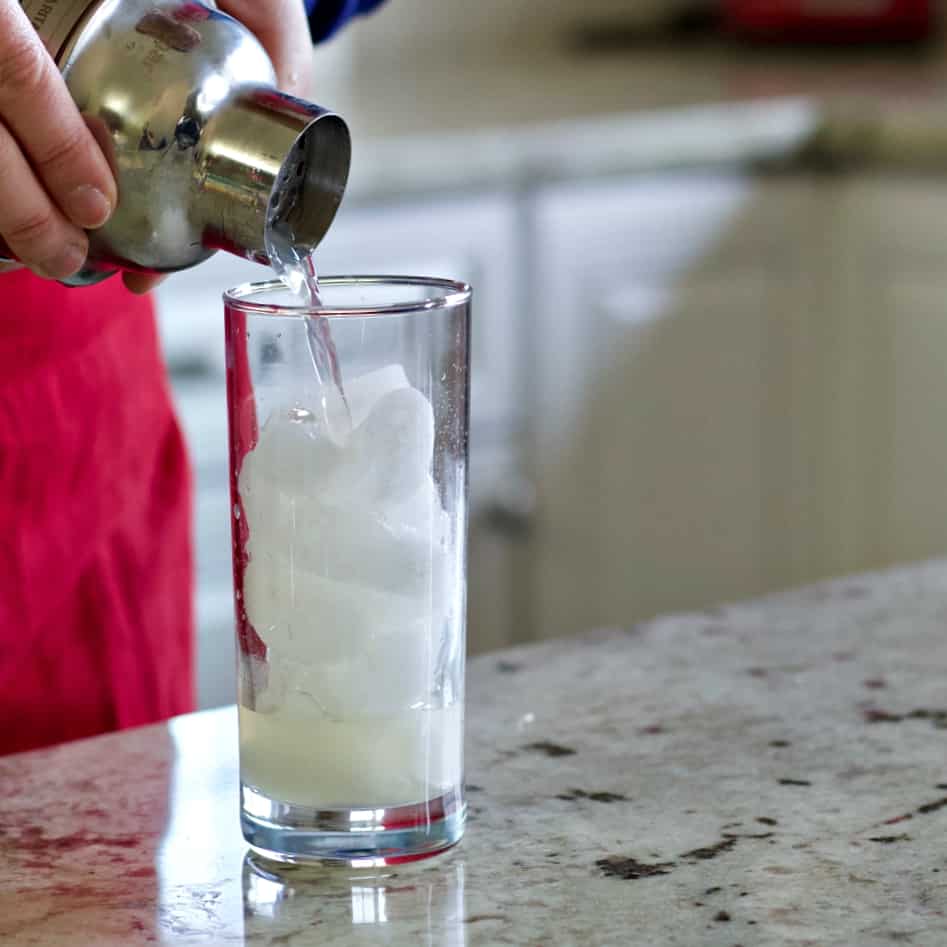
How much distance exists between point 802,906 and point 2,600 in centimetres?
46

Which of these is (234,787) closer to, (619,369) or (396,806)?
(396,806)

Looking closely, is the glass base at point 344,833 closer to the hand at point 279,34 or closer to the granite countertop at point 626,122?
the hand at point 279,34

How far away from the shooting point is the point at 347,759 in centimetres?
50

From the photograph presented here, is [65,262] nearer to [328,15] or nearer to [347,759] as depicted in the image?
[347,759]

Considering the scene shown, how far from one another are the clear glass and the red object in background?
2072mm

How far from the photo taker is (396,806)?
0.51 m

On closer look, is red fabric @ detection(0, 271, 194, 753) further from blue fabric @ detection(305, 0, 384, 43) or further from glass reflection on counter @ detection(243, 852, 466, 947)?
glass reflection on counter @ detection(243, 852, 466, 947)

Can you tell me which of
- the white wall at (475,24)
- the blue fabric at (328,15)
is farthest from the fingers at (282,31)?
the white wall at (475,24)

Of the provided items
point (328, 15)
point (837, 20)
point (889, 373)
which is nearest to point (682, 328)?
point (889, 373)

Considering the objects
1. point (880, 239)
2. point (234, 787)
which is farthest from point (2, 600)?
point (880, 239)

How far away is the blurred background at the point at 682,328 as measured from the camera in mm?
1808

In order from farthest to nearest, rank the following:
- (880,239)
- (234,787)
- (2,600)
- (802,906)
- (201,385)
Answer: (880,239) → (201,385) → (2,600) → (234,787) → (802,906)

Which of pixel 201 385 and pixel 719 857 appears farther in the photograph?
pixel 201 385

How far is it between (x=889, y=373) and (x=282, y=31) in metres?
1.37
